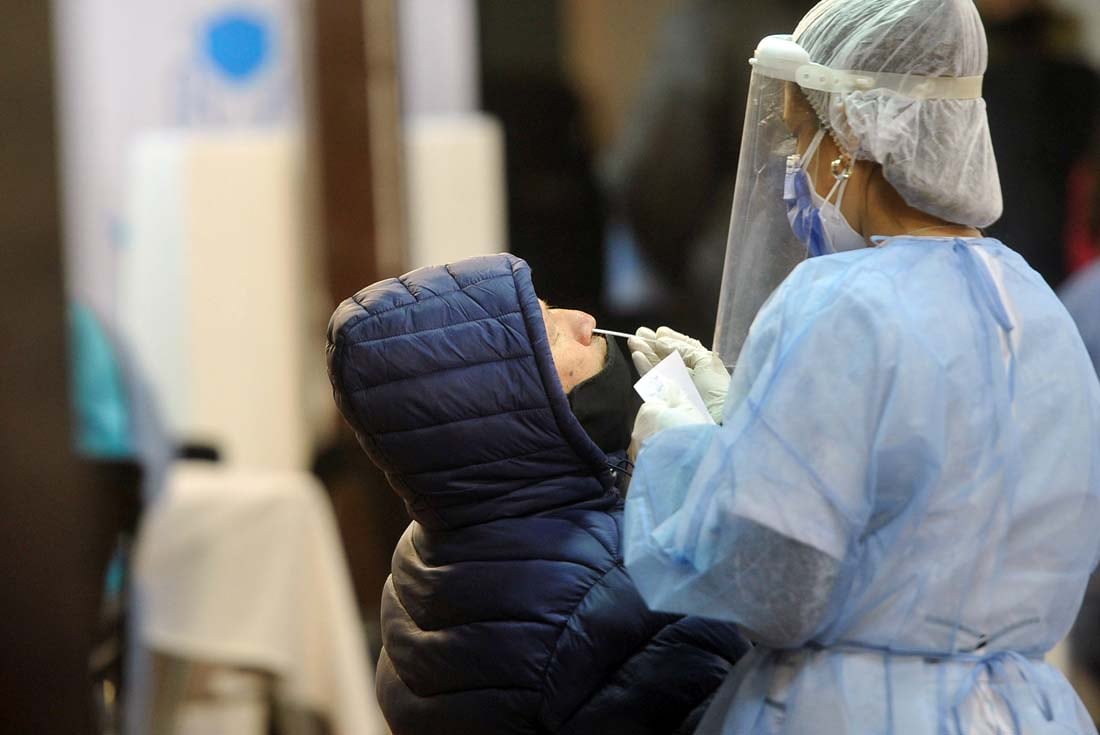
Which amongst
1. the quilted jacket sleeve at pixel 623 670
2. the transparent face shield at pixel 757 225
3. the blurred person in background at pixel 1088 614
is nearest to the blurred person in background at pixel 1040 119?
the blurred person in background at pixel 1088 614

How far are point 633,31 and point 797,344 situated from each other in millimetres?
2302

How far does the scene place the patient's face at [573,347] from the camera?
1.49 metres

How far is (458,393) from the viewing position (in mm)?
1412

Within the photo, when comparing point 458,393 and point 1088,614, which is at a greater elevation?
point 458,393

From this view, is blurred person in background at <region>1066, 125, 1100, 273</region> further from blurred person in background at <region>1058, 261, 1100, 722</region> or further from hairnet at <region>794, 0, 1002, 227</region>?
hairnet at <region>794, 0, 1002, 227</region>

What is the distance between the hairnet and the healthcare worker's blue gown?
52 mm

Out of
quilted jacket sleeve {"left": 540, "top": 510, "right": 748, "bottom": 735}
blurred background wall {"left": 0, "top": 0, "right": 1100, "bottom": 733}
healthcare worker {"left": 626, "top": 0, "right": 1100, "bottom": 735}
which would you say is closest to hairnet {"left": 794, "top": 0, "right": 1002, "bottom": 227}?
healthcare worker {"left": 626, "top": 0, "right": 1100, "bottom": 735}

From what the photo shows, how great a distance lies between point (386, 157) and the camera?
353 cm

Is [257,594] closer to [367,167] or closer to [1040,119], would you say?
[367,167]

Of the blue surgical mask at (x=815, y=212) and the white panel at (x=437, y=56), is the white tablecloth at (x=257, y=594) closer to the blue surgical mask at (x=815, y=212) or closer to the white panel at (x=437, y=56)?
the white panel at (x=437, y=56)

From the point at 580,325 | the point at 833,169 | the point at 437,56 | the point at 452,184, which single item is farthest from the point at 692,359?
the point at 437,56

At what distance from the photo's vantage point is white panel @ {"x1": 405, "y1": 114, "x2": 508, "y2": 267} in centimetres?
351

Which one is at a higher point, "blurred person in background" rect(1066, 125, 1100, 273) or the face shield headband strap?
the face shield headband strap

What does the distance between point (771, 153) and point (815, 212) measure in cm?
11
